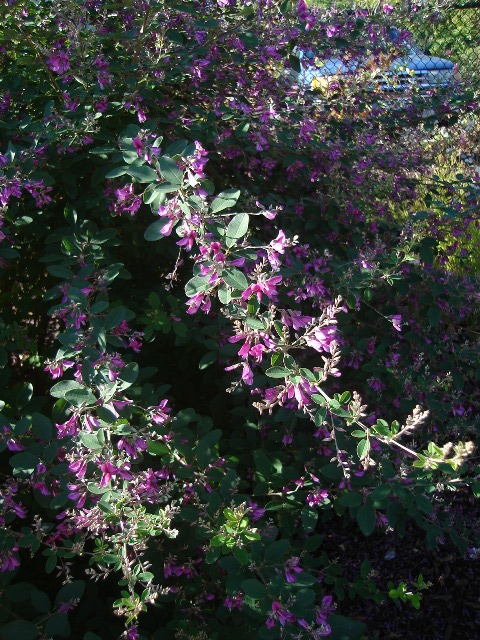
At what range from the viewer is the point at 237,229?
1268 millimetres

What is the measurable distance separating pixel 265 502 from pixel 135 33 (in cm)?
140

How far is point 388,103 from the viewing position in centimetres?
292

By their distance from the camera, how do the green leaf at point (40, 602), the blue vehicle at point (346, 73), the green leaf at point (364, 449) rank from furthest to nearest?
the blue vehicle at point (346, 73)
the green leaf at point (40, 602)
the green leaf at point (364, 449)

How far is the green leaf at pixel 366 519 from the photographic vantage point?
4.95 feet

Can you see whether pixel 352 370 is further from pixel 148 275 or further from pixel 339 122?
pixel 339 122

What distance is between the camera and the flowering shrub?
1334 millimetres

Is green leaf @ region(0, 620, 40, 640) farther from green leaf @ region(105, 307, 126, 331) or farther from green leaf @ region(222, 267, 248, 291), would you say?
green leaf @ region(222, 267, 248, 291)

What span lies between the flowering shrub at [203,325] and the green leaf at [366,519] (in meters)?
0.01

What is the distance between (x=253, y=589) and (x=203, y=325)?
3.23 feet

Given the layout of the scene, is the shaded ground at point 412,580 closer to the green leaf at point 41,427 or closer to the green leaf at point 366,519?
the green leaf at point 366,519

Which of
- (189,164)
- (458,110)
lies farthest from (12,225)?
(458,110)

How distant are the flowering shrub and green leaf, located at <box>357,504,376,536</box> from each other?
1cm

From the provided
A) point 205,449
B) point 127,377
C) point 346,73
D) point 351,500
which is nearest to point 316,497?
point 351,500

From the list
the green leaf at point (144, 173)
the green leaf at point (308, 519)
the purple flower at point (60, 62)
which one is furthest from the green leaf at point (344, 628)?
the purple flower at point (60, 62)
